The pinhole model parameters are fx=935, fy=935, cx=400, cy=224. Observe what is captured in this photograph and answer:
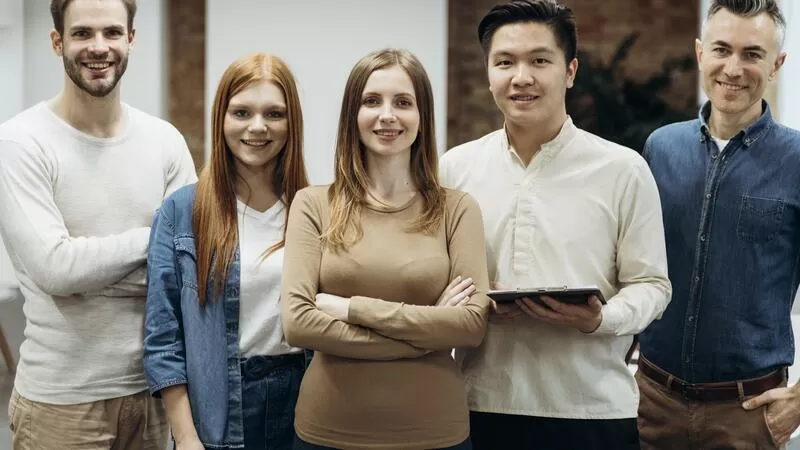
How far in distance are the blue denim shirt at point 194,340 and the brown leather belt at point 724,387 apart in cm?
122

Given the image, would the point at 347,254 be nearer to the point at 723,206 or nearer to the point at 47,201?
the point at 47,201

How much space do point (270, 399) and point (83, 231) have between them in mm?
644

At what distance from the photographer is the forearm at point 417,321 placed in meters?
2.04

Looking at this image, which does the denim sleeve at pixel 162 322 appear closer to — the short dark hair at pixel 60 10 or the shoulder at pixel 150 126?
the shoulder at pixel 150 126

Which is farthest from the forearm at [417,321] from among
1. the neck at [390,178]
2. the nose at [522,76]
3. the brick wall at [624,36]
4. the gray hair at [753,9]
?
the brick wall at [624,36]

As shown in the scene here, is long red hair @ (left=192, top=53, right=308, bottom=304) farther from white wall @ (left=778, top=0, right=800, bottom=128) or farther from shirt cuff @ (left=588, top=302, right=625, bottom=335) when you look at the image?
white wall @ (left=778, top=0, right=800, bottom=128)

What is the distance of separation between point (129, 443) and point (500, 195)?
3.85ft

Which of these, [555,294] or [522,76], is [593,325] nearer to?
[555,294]

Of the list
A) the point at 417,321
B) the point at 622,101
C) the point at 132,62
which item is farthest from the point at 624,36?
the point at 417,321

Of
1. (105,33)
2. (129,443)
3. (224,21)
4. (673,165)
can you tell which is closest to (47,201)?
(105,33)

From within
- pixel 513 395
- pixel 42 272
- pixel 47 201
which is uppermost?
pixel 47 201

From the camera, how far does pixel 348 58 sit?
5.29m

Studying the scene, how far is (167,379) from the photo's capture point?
2.23 meters

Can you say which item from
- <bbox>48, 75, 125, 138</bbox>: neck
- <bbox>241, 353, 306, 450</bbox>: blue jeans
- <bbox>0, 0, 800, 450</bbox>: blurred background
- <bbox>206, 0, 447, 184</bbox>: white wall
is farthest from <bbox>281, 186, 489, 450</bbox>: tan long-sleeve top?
<bbox>206, 0, 447, 184</bbox>: white wall
